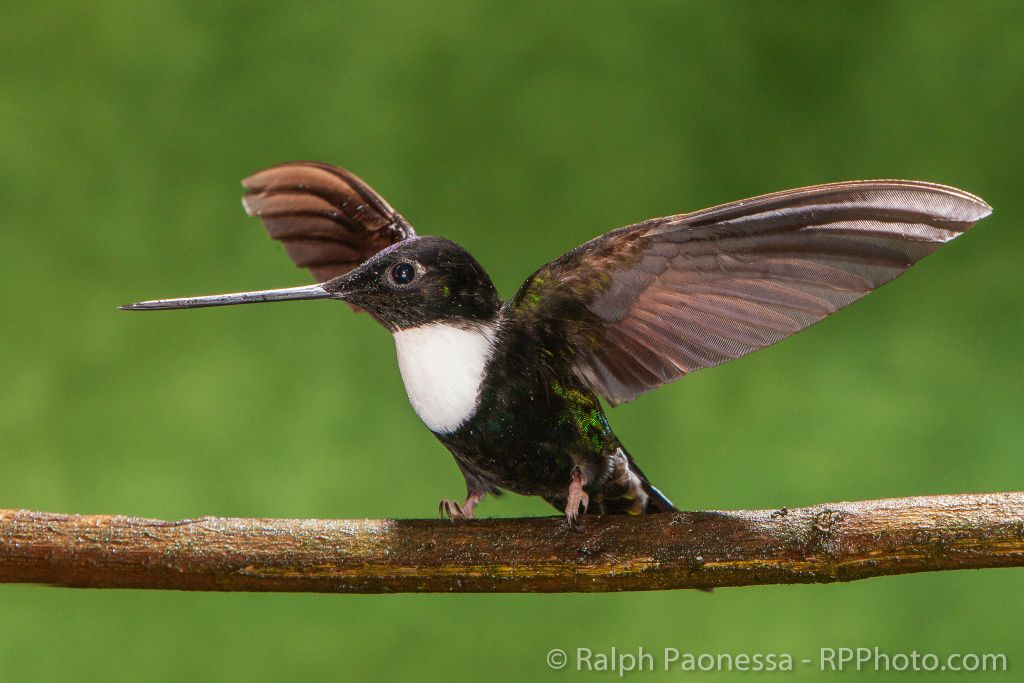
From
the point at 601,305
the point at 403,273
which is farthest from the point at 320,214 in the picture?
the point at 601,305

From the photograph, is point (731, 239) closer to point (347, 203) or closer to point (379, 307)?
point (379, 307)

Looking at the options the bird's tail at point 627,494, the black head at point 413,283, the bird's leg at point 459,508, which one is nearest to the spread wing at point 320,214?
the black head at point 413,283

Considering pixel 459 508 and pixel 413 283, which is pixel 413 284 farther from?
pixel 459 508

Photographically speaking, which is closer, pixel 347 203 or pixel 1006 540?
pixel 1006 540

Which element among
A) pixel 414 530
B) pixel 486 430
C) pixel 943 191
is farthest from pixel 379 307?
pixel 943 191

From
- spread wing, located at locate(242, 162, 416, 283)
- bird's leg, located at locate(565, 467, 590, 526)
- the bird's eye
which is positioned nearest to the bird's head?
the bird's eye

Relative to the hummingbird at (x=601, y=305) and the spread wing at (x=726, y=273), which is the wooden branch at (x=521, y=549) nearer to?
the hummingbird at (x=601, y=305)

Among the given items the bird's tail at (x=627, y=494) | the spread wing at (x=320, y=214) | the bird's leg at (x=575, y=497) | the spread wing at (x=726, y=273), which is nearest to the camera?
the spread wing at (x=726, y=273)
